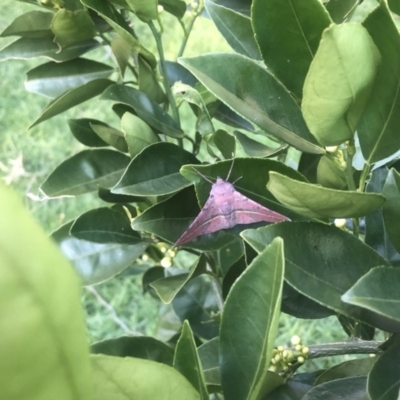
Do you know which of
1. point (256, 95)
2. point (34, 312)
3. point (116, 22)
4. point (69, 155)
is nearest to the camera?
point (34, 312)

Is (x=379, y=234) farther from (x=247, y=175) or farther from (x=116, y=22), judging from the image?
(x=116, y=22)

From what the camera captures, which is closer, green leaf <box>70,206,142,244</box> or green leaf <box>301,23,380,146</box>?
green leaf <box>301,23,380,146</box>

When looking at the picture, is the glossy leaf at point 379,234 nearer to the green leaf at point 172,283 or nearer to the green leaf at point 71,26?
the green leaf at point 172,283

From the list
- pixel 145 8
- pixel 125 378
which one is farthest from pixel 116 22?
pixel 125 378

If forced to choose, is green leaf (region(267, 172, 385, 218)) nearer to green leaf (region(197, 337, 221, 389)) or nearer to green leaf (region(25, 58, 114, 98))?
green leaf (region(197, 337, 221, 389))

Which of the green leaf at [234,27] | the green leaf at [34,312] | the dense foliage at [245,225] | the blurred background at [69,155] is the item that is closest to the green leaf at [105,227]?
the dense foliage at [245,225]

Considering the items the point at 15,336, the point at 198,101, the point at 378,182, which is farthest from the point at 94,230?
the point at 15,336

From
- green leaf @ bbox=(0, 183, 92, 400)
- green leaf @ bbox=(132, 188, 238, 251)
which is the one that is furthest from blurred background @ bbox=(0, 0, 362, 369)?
green leaf @ bbox=(0, 183, 92, 400)
